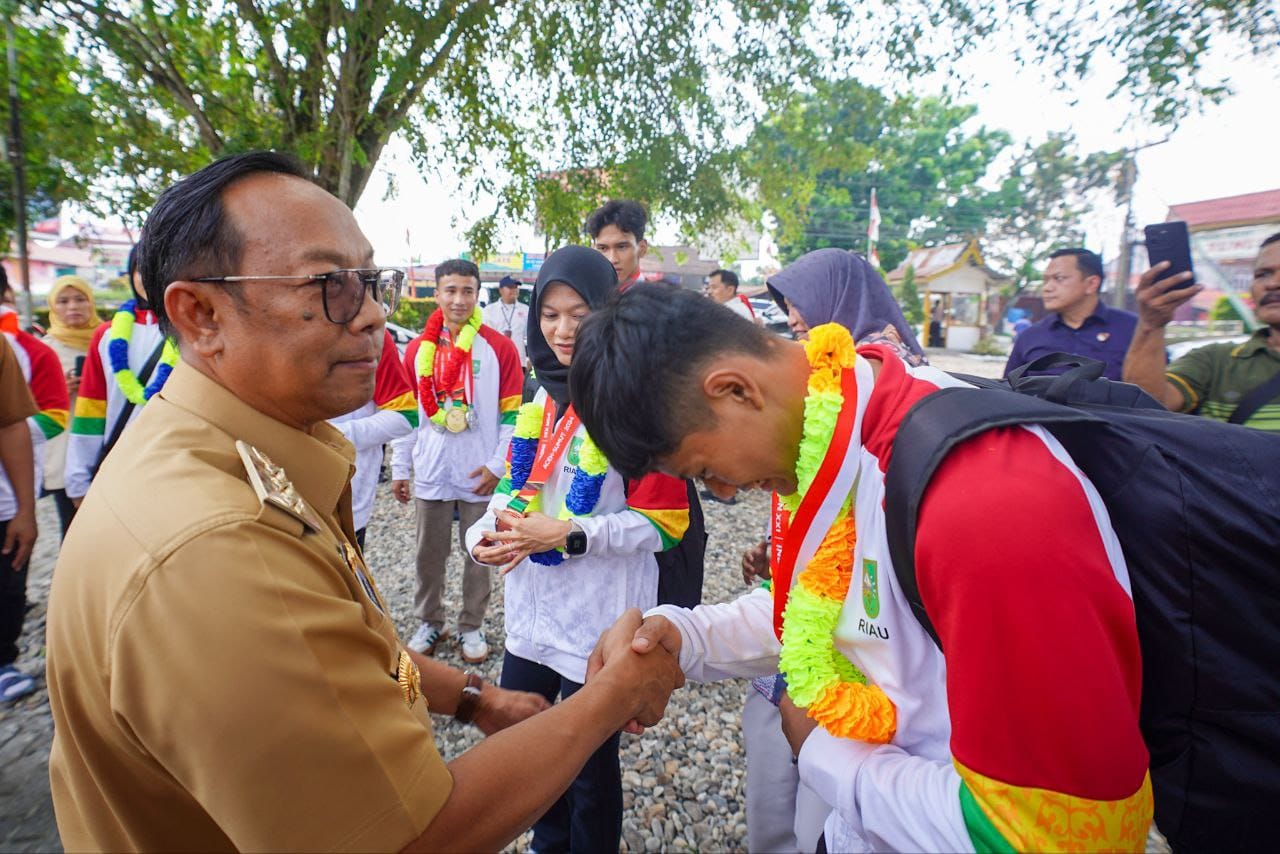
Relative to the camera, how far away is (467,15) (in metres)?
6.17

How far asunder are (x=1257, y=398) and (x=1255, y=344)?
365 millimetres

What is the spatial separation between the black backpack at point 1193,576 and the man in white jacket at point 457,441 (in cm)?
365

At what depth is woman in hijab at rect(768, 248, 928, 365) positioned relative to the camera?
11.2ft

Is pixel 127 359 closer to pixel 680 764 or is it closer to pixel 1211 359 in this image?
pixel 680 764

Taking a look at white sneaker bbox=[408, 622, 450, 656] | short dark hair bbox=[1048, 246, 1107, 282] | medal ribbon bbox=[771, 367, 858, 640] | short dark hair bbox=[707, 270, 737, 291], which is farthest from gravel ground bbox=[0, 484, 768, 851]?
short dark hair bbox=[707, 270, 737, 291]

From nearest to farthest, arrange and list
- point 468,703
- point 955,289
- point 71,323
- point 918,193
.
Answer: point 468,703
point 71,323
point 955,289
point 918,193

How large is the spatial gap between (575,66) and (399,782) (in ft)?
25.1

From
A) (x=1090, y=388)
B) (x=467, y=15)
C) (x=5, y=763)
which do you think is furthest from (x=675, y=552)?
(x=467, y=15)

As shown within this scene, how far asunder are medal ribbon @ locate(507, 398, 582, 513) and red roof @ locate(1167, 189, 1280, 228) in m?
11.2

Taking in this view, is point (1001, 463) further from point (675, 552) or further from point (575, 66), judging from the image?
point (575, 66)

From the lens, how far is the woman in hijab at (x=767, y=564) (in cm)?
244

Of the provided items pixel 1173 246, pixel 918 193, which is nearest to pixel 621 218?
pixel 1173 246

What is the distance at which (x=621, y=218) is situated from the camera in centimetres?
435

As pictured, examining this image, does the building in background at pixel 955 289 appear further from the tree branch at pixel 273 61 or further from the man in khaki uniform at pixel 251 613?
the man in khaki uniform at pixel 251 613
